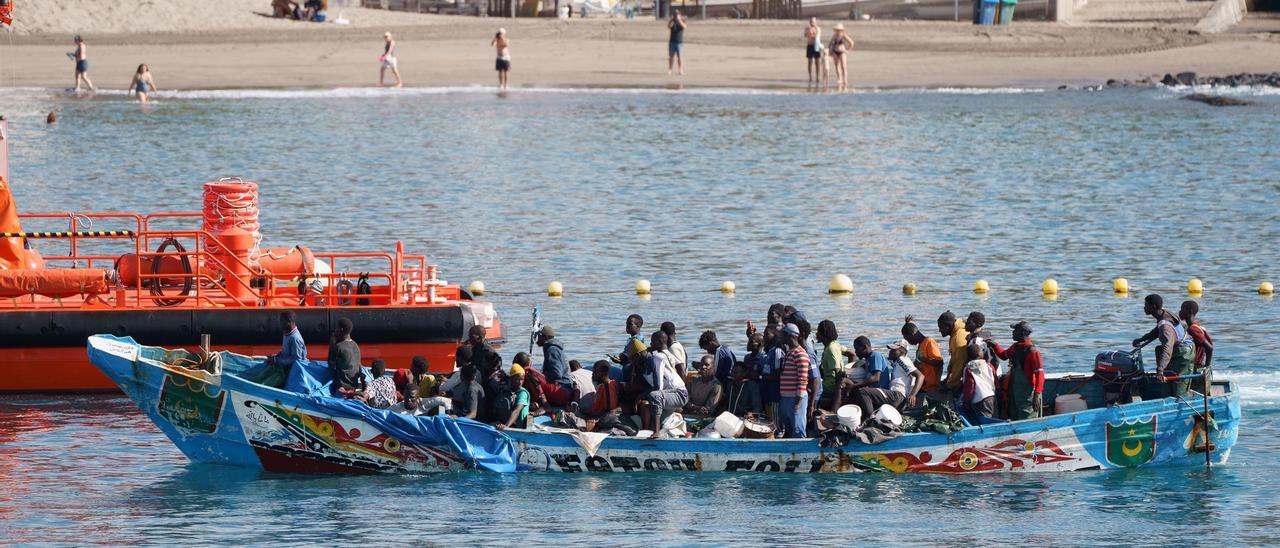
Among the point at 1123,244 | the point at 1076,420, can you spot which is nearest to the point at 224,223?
the point at 1076,420

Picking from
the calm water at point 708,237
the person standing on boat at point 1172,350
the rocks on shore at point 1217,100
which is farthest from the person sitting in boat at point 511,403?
the rocks on shore at point 1217,100

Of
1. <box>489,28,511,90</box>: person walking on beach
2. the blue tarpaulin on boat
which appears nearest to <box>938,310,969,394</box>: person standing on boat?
the blue tarpaulin on boat

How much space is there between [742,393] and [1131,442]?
4269 millimetres

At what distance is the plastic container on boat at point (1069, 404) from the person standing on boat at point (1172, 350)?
3.70ft

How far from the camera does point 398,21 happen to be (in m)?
73.2

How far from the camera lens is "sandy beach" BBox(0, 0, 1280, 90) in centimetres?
6438

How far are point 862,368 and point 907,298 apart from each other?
38.0 feet

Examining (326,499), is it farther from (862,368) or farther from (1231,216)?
(1231,216)

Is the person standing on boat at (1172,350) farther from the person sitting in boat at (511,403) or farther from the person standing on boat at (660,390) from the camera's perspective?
the person sitting in boat at (511,403)

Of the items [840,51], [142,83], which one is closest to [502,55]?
[840,51]

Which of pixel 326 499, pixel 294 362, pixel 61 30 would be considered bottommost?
pixel 326 499

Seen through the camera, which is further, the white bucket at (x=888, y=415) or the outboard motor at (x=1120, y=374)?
the outboard motor at (x=1120, y=374)

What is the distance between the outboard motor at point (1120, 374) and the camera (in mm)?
20141

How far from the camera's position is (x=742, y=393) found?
19844mm
